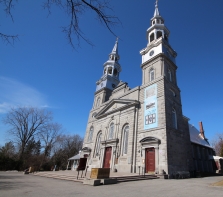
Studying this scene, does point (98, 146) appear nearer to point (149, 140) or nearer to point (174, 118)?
point (149, 140)

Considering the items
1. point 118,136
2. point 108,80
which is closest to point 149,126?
point 118,136

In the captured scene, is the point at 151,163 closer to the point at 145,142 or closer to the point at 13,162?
the point at 145,142

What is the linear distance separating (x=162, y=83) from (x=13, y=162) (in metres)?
32.4

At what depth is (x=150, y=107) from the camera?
Result: 61.8ft

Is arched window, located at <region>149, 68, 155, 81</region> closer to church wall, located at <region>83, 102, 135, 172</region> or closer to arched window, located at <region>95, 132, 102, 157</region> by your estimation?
church wall, located at <region>83, 102, 135, 172</region>

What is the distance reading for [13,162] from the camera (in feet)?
96.2

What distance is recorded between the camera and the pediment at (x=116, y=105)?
2136 centimetres

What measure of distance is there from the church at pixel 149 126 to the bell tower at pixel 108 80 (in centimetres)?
295

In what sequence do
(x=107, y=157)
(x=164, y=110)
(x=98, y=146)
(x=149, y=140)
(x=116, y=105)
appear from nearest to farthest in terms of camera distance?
(x=149, y=140) → (x=164, y=110) → (x=107, y=157) → (x=116, y=105) → (x=98, y=146)

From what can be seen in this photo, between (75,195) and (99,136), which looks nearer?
(75,195)

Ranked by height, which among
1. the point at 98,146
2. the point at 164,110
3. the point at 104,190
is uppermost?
the point at 164,110

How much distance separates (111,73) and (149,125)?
19707 millimetres

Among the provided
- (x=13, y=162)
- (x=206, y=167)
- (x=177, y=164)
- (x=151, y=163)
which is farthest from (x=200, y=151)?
(x=13, y=162)

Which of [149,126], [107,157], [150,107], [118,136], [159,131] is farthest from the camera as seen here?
[107,157]
